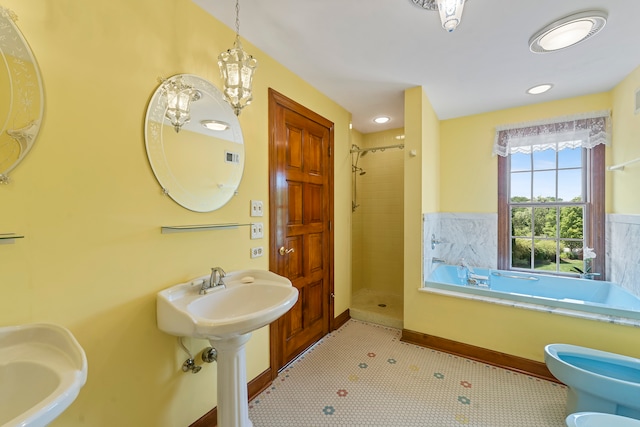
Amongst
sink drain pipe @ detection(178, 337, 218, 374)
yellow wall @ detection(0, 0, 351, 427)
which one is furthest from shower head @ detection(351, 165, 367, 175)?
sink drain pipe @ detection(178, 337, 218, 374)

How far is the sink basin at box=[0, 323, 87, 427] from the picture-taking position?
759 mm

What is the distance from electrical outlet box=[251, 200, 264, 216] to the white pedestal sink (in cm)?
42

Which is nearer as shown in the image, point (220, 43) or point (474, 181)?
point (220, 43)

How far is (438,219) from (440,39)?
202cm

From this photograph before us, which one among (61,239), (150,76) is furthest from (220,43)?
(61,239)

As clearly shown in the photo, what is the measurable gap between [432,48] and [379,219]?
90.1 inches

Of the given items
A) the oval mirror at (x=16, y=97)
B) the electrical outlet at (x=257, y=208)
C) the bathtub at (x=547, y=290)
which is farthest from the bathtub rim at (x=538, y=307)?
the oval mirror at (x=16, y=97)

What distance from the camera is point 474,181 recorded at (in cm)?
312

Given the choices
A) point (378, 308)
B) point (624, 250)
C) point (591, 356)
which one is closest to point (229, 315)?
point (378, 308)

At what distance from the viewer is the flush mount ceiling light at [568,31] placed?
1.48 meters

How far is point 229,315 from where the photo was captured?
145cm

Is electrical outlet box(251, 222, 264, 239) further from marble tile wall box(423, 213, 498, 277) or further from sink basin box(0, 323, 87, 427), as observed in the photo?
marble tile wall box(423, 213, 498, 277)

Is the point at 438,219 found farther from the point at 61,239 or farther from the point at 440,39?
the point at 61,239

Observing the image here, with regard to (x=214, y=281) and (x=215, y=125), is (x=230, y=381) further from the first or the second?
(x=215, y=125)
